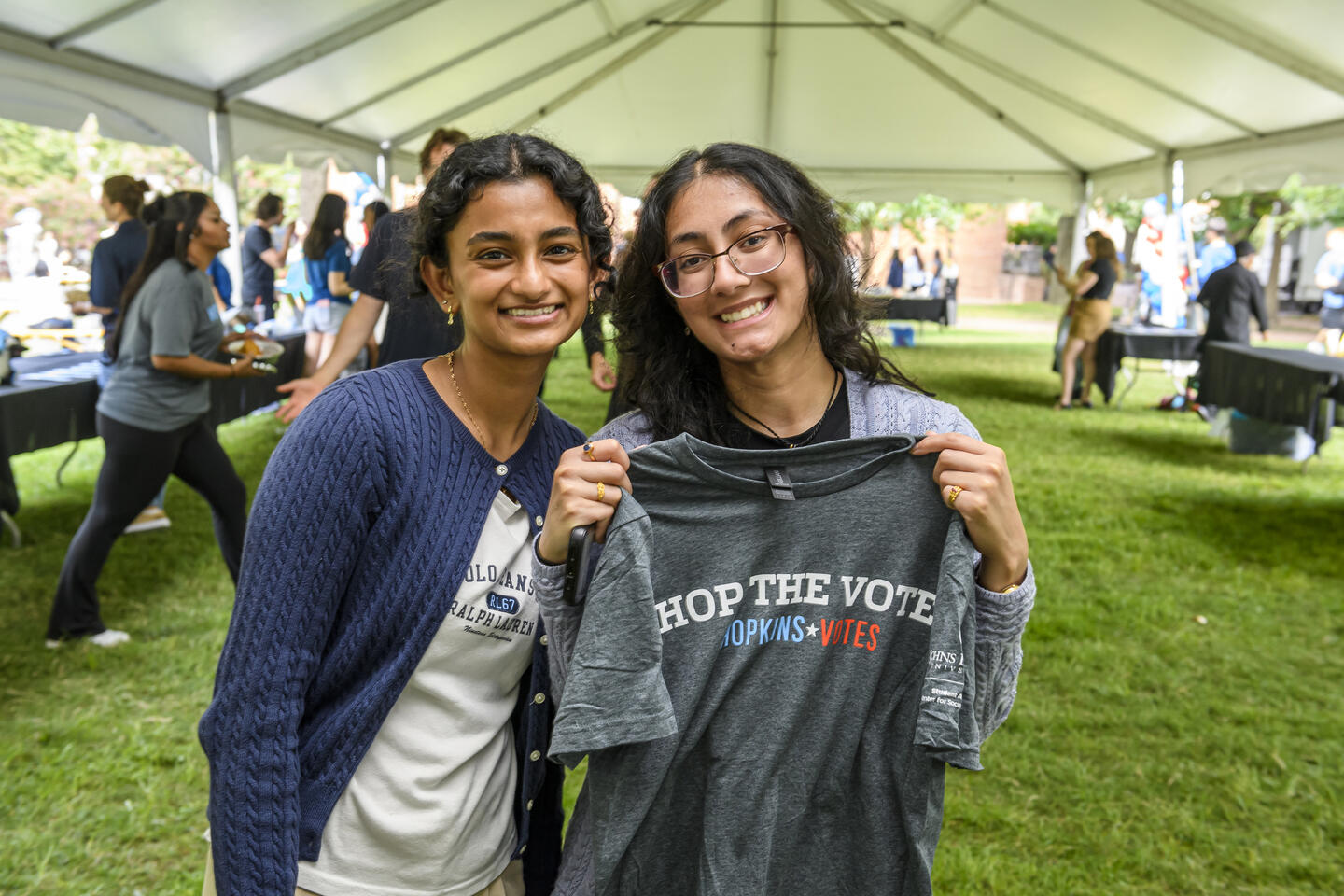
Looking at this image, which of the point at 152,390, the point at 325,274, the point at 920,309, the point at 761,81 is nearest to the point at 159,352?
the point at 152,390

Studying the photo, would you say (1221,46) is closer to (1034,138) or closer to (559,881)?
(1034,138)

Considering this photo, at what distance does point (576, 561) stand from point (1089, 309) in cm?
1158

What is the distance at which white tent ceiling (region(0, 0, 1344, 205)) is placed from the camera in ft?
22.7

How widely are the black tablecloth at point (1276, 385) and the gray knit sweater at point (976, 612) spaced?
22.7 feet

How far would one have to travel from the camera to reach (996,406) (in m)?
11.9

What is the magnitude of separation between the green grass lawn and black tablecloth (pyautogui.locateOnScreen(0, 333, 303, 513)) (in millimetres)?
686

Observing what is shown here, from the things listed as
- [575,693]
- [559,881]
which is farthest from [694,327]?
[559,881]

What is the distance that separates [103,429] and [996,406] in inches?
387

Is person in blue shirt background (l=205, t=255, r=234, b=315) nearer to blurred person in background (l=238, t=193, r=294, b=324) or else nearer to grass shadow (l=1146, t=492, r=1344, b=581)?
blurred person in background (l=238, t=193, r=294, b=324)

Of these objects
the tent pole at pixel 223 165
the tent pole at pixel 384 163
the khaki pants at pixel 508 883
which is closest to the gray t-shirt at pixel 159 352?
the khaki pants at pixel 508 883

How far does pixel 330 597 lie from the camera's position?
1.35 metres

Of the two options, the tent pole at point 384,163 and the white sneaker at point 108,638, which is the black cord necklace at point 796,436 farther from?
the tent pole at point 384,163

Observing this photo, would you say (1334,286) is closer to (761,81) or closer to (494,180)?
(761,81)

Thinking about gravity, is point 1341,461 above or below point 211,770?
below
